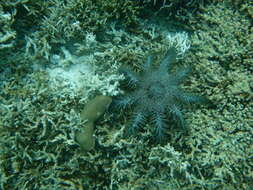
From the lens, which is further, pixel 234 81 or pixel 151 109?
pixel 234 81

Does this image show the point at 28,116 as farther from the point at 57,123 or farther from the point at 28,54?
the point at 28,54

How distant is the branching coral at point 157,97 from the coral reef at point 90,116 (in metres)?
0.23

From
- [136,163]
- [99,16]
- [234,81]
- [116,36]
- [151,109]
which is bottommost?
[136,163]

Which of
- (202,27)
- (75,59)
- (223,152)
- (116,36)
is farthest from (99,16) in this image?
(223,152)

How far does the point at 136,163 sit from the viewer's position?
396cm

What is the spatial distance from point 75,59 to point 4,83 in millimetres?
1289

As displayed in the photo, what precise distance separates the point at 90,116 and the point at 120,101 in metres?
0.53

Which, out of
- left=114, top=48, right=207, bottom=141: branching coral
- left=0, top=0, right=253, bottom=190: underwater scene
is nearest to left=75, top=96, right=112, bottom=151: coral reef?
left=0, top=0, right=253, bottom=190: underwater scene

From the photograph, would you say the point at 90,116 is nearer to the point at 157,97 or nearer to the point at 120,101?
the point at 120,101

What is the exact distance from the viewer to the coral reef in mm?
3785

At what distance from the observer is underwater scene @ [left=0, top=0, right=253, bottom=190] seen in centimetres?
384

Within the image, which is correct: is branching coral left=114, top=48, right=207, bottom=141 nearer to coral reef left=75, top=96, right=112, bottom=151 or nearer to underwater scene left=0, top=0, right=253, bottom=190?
underwater scene left=0, top=0, right=253, bottom=190

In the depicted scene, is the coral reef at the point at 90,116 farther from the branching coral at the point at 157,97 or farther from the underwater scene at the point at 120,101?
the branching coral at the point at 157,97

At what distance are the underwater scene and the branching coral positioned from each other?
2 centimetres
